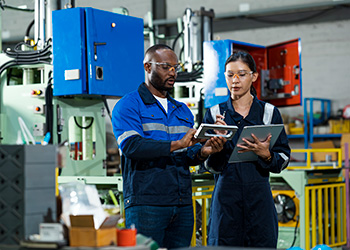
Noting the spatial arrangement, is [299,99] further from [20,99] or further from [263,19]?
[263,19]

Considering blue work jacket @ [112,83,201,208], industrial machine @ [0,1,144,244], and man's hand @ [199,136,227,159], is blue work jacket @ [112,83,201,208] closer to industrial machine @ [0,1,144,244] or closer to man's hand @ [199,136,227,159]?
man's hand @ [199,136,227,159]

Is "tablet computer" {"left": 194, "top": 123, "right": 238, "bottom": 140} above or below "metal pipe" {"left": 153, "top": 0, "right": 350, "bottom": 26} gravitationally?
below

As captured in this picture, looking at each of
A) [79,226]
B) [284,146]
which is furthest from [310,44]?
[79,226]

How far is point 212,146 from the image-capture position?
8.52 ft

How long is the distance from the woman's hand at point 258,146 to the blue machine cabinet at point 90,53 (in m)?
1.97

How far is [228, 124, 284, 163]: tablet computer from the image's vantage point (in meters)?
2.56

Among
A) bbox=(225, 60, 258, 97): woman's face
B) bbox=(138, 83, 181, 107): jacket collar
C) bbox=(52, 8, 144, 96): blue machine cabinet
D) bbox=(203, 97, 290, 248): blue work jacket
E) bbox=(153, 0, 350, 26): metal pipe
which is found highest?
bbox=(153, 0, 350, 26): metal pipe

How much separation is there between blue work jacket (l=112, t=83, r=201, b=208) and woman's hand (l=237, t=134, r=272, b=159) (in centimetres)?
24

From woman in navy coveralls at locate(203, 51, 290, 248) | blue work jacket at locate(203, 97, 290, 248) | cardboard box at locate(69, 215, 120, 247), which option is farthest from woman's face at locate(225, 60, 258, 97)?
cardboard box at locate(69, 215, 120, 247)

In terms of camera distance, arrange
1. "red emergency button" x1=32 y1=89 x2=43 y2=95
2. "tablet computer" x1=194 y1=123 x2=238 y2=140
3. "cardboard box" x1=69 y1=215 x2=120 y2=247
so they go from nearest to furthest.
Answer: "cardboard box" x1=69 y1=215 x2=120 y2=247
"tablet computer" x1=194 y1=123 x2=238 y2=140
"red emergency button" x1=32 y1=89 x2=43 y2=95

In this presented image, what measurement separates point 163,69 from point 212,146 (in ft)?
1.45

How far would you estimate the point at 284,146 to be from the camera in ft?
9.17

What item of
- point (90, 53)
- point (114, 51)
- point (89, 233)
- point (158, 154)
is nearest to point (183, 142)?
point (158, 154)

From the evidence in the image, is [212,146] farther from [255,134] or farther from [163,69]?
[163,69]
